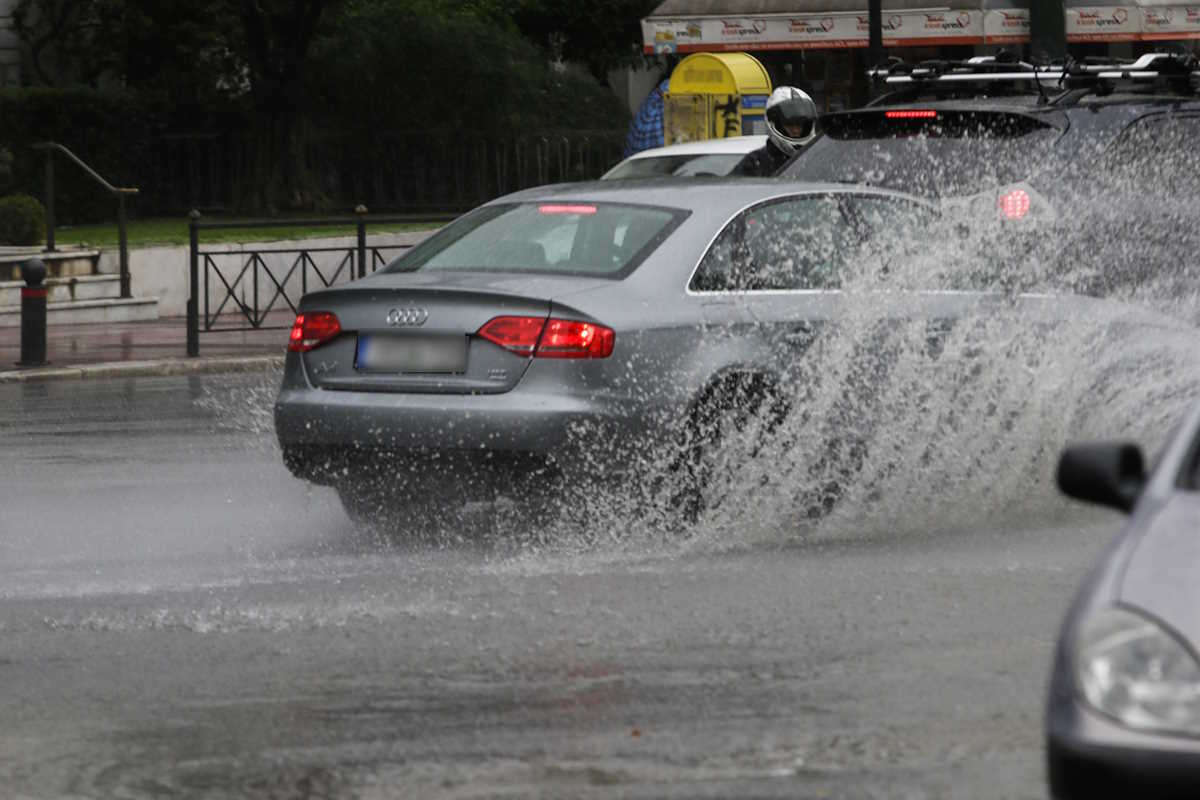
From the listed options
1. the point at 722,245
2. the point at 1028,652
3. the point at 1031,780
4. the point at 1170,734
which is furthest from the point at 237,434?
the point at 1170,734

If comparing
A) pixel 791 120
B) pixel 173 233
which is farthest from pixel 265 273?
pixel 791 120

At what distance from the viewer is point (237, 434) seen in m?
14.5

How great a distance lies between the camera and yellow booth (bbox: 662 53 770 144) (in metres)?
26.8

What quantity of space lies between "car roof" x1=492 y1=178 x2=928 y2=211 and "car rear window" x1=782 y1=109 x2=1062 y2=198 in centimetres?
59

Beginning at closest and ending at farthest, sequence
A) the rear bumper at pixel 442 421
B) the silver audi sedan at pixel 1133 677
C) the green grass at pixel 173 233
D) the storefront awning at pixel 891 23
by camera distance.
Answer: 1. the silver audi sedan at pixel 1133 677
2. the rear bumper at pixel 442 421
3. the green grass at pixel 173 233
4. the storefront awning at pixel 891 23

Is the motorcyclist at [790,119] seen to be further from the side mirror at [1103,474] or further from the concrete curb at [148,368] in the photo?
the side mirror at [1103,474]

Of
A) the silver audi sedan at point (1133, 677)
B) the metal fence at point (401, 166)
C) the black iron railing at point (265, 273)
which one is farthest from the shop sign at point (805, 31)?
the silver audi sedan at point (1133, 677)

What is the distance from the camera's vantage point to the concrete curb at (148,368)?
18875mm

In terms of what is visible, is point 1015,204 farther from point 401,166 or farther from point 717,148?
point 401,166

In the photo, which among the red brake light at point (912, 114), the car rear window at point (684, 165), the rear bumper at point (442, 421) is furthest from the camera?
the car rear window at point (684, 165)

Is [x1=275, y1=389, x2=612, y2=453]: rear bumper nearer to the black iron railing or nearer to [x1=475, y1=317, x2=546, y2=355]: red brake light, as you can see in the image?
[x1=475, y1=317, x2=546, y2=355]: red brake light

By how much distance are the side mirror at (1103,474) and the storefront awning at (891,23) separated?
25135 millimetres

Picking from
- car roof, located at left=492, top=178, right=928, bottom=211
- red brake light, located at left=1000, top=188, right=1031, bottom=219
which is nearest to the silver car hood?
car roof, located at left=492, top=178, right=928, bottom=211

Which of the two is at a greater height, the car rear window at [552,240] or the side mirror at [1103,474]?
the car rear window at [552,240]
